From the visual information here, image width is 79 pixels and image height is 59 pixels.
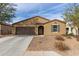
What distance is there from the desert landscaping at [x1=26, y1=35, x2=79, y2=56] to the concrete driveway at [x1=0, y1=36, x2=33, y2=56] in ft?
0.69

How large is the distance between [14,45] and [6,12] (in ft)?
3.95

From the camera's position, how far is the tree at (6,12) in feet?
36.0

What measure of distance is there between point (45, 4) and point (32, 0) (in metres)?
0.48

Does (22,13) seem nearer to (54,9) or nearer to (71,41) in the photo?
(54,9)

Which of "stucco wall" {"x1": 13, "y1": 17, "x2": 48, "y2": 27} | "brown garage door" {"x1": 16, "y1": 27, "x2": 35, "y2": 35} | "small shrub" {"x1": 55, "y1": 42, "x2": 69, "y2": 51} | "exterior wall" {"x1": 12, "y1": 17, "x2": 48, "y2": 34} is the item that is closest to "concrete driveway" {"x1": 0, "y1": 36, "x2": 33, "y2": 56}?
"brown garage door" {"x1": 16, "y1": 27, "x2": 35, "y2": 35}

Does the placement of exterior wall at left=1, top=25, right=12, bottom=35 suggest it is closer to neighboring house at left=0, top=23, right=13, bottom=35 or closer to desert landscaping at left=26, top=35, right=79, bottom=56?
neighboring house at left=0, top=23, right=13, bottom=35

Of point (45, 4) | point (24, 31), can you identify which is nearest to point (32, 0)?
point (45, 4)

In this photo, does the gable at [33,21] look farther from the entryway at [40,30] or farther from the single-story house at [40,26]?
the entryway at [40,30]

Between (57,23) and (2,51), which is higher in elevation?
(57,23)

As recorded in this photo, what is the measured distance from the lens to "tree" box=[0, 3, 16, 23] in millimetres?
10961

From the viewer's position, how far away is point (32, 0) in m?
11.0

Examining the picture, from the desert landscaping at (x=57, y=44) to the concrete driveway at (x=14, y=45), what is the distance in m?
0.21

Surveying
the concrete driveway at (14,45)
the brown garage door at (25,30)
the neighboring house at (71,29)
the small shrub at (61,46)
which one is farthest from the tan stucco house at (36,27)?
the small shrub at (61,46)

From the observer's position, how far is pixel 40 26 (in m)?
11.1
